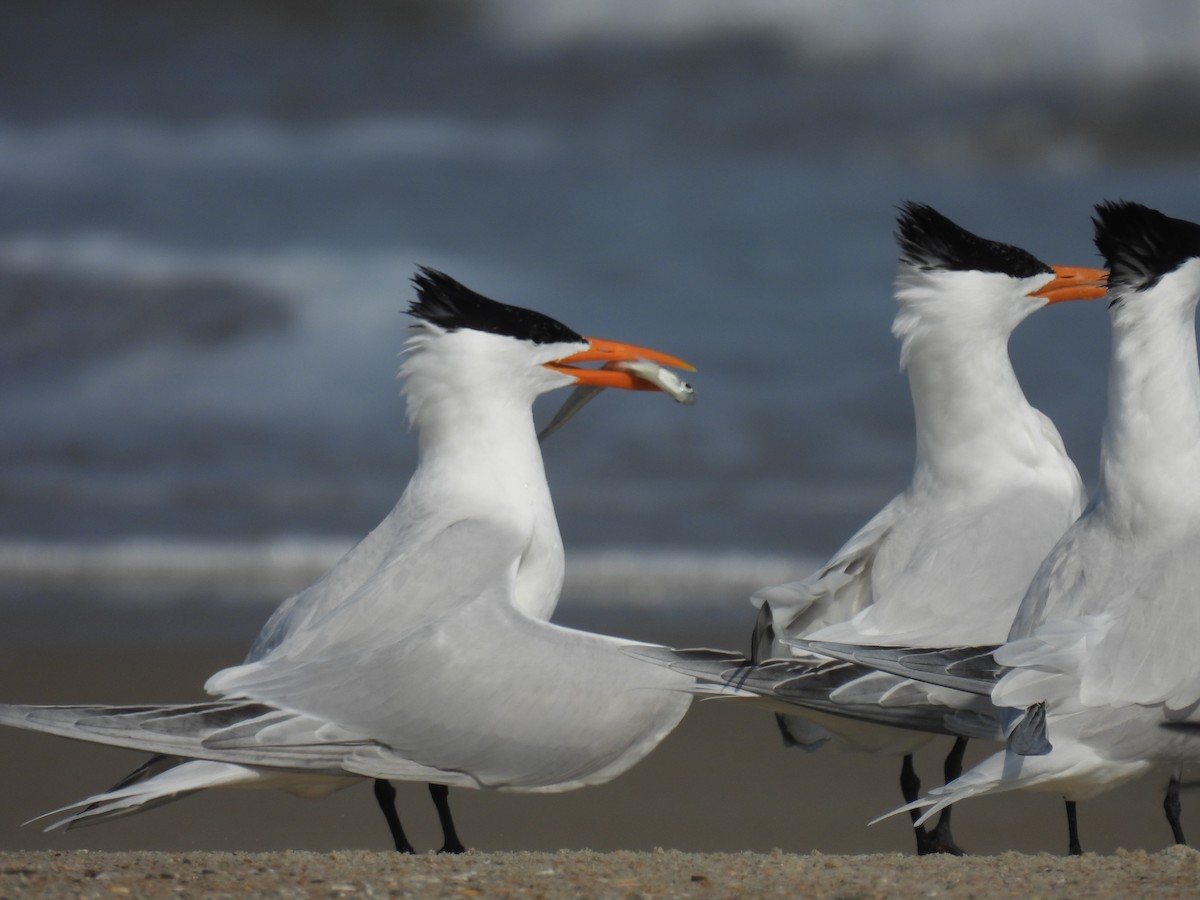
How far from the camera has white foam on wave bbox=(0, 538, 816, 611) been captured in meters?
11.9

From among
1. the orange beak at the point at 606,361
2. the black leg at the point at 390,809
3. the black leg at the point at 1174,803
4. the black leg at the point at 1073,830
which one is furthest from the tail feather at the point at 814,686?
the orange beak at the point at 606,361

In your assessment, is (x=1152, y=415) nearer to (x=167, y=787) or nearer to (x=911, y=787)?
(x=911, y=787)

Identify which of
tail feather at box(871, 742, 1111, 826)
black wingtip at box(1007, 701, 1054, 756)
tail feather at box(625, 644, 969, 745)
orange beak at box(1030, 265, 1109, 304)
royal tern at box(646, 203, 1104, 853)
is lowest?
tail feather at box(871, 742, 1111, 826)

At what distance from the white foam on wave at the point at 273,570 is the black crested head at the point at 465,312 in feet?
18.1

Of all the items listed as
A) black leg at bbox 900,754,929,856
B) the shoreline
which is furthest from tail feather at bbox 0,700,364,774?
black leg at bbox 900,754,929,856

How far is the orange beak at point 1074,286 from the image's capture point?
6.57 metres

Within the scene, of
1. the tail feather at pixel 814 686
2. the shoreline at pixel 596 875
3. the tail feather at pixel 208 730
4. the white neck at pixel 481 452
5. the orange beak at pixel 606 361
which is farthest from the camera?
the orange beak at pixel 606 361

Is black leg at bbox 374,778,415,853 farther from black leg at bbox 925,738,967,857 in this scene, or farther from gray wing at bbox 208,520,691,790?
black leg at bbox 925,738,967,857

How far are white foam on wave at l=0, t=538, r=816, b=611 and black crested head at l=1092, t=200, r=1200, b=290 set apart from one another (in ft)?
20.5

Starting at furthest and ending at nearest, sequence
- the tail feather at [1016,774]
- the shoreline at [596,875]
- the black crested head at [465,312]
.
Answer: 1. the black crested head at [465,312]
2. the tail feather at [1016,774]
3. the shoreline at [596,875]

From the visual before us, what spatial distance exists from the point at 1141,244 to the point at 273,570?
8.43 m

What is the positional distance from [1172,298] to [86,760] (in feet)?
16.1

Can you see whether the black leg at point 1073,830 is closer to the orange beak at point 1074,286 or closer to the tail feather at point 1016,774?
the tail feather at point 1016,774

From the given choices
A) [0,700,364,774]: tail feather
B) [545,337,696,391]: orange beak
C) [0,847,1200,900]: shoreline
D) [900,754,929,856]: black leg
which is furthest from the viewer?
[545,337,696,391]: orange beak
